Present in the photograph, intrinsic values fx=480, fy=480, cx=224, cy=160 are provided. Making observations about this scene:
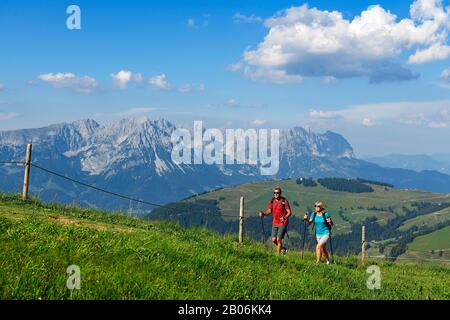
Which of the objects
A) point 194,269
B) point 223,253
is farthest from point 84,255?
point 223,253

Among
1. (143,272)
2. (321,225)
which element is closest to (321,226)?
(321,225)

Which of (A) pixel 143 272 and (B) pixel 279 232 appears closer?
(A) pixel 143 272

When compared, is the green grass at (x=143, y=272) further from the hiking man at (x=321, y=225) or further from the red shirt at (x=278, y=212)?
the red shirt at (x=278, y=212)

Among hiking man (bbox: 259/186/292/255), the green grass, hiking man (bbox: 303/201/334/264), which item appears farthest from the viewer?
hiking man (bbox: 259/186/292/255)

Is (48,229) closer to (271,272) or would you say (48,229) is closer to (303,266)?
(271,272)

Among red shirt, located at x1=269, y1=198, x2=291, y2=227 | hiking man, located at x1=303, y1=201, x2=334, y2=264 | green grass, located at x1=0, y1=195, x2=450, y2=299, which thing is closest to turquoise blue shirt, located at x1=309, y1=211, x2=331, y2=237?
hiking man, located at x1=303, y1=201, x2=334, y2=264

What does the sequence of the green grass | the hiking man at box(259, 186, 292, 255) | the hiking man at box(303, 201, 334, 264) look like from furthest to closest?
the hiking man at box(259, 186, 292, 255), the hiking man at box(303, 201, 334, 264), the green grass

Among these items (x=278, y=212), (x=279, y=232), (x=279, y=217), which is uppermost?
(x=278, y=212)

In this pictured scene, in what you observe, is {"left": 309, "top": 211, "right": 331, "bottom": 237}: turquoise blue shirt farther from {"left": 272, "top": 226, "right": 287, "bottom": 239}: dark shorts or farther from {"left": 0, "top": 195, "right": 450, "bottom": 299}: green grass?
{"left": 0, "top": 195, "right": 450, "bottom": 299}: green grass

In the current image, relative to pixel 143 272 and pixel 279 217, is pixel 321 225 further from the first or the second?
pixel 143 272

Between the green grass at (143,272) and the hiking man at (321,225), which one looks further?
the hiking man at (321,225)

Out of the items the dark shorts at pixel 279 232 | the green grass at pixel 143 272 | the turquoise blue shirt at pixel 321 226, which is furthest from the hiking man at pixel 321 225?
the green grass at pixel 143 272

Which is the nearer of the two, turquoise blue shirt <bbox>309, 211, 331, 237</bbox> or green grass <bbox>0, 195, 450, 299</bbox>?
green grass <bbox>0, 195, 450, 299</bbox>
